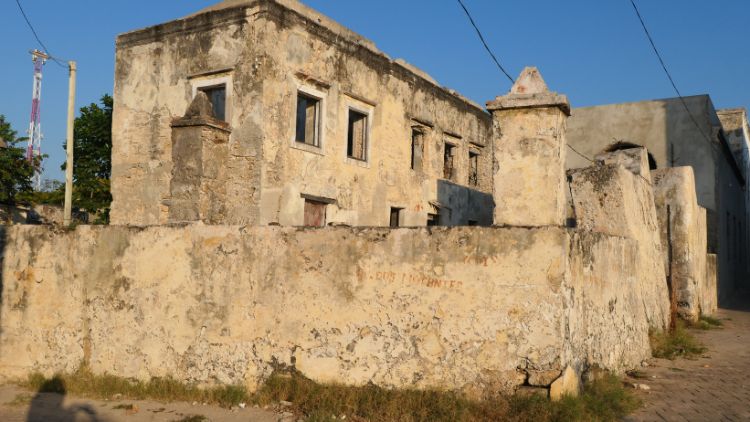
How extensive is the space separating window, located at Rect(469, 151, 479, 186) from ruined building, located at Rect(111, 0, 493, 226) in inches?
114

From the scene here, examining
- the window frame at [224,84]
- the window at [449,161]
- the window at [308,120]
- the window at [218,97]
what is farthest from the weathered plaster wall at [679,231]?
the window at [218,97]

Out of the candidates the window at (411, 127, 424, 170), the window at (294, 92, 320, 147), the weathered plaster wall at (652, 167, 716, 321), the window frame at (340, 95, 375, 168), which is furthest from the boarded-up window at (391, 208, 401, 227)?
the weathered plaster wall at (652, 167, 716, 321)

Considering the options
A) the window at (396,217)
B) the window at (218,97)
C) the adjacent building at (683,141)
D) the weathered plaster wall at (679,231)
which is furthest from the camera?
the adjacent building at (683,141)

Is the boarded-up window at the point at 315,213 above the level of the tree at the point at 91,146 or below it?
below

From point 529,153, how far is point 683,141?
49.7ft

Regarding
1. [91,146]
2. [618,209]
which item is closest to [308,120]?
[618,209]

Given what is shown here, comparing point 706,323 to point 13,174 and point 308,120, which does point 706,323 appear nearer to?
point 308,120

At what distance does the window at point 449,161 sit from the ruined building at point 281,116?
1305 mm

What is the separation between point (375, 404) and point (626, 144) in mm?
17039

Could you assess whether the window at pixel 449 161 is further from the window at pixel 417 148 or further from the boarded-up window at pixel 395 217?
the boarded-up window at pixel 395 217

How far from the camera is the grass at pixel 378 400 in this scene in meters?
5.09

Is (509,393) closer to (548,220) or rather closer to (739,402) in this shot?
(548,220)

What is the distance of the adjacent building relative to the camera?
60.2ft

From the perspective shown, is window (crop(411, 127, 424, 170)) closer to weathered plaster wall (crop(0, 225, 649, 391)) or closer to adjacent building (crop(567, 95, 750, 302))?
adjacent building (crop(567, 95, 750, 302))
